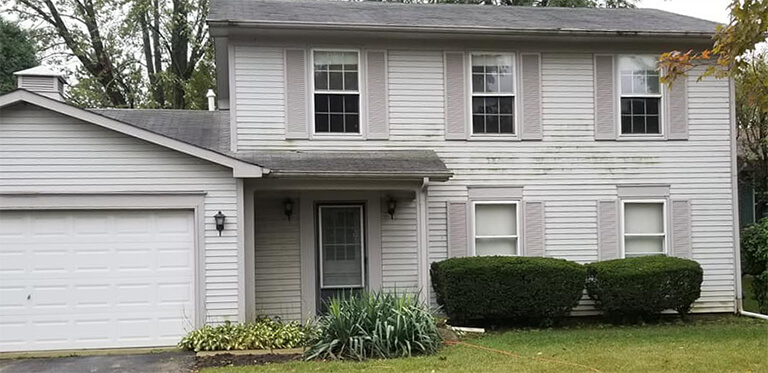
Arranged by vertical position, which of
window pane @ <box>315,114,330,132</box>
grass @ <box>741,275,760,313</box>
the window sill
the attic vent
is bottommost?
grass @ <box>741,275,760,313</box>

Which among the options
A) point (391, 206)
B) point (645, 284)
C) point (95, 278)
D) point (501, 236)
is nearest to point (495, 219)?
point (501, 236)

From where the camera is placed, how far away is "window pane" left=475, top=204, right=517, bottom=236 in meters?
10.8

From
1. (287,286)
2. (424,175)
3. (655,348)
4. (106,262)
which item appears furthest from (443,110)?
(106,262)

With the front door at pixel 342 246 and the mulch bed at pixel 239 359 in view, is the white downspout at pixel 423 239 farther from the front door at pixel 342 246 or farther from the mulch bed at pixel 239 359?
the mulch bed at pixel 239 359

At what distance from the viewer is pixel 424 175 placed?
30.0 ft

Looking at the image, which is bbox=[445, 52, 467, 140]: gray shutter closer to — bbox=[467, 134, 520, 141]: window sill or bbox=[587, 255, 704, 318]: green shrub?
bbox=[467, 134, 520, 141]: window sill

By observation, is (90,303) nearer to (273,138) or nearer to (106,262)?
(106,262)

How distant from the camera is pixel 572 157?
11.0 metres

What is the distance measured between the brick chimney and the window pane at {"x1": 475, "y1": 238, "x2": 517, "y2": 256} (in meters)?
6.96

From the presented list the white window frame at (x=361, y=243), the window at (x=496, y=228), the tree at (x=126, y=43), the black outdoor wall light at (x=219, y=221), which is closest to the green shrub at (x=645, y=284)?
the window at (x=496, y=228)

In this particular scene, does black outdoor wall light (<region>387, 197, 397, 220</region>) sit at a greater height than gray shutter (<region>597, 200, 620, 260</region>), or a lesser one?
greater

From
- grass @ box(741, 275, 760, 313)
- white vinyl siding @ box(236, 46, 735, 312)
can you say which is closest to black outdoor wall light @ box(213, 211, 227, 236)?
white vinyl siding @ box(236, 46, 735, 312)

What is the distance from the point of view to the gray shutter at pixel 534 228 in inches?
426

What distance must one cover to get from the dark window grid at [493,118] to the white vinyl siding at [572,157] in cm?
23
